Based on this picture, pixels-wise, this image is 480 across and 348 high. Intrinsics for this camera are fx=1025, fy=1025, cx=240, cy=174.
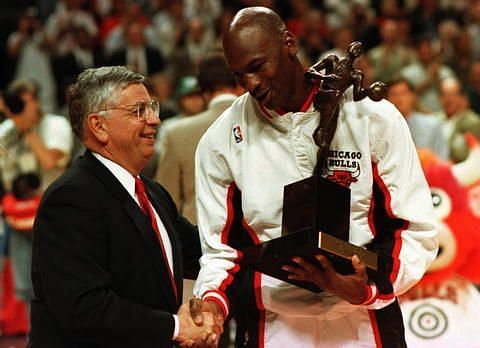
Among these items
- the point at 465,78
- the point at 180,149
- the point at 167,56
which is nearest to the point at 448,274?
the point at 180,149

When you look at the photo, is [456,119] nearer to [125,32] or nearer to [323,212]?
[125,32]

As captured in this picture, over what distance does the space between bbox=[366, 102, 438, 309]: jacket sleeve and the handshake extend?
1.73ft

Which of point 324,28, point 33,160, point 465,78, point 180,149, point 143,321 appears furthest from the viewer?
point 324,28

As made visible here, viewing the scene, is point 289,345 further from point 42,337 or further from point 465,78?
point 465,78

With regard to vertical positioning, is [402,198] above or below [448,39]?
below

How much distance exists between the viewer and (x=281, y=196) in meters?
3.42

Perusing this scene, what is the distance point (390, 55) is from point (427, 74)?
0.54 meters

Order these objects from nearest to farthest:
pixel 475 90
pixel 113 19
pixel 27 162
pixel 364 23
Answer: pixel 27 162, pixel 475 90, pixel 364 23, pixel 113 19

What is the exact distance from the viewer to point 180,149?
5.39 m

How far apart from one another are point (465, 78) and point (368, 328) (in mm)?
9151

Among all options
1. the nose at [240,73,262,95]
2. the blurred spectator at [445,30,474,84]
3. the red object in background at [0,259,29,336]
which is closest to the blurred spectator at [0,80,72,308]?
the red object in background at [0,259,29,336]

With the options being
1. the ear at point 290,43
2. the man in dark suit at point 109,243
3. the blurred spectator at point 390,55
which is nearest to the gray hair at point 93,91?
the man in dark suit at point 109,243

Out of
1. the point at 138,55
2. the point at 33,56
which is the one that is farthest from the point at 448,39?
the point at 33,56

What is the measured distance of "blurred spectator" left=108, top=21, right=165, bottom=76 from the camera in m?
12.4
